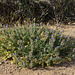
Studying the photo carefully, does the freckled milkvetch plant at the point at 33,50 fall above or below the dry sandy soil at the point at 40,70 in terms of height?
above

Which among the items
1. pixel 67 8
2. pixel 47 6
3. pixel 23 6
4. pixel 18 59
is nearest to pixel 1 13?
pixel 23 6

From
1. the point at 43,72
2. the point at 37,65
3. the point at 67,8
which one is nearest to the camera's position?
the point at 43,72

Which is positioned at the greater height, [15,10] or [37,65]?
[15,10]

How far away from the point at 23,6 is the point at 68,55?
3684mm

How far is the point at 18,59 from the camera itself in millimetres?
2912

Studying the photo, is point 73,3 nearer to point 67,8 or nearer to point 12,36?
point 67,8

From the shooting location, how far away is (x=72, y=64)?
3.14 metres

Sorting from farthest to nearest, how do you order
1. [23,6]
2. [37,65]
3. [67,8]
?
[67,8]
[23,6]
[37,65]

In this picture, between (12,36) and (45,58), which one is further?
(12,36)

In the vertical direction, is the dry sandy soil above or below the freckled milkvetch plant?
below

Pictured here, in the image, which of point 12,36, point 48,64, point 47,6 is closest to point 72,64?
point 48,64

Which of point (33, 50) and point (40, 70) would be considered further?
point (33, 50)

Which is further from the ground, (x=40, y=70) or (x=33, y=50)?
(x=33, y=50)

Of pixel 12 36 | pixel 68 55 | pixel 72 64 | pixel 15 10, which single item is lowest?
pixel 72 64
